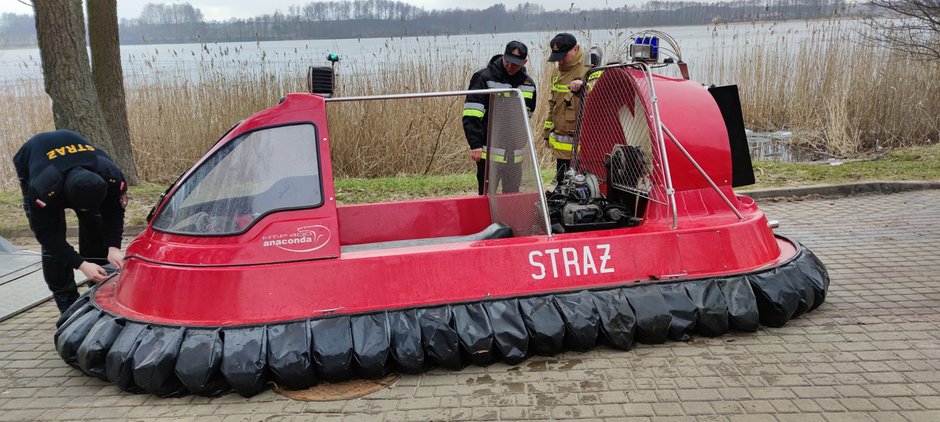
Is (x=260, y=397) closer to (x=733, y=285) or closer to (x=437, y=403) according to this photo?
(x=437, y=403)

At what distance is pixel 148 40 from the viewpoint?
10609 mm

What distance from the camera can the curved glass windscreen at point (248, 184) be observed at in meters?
3.30

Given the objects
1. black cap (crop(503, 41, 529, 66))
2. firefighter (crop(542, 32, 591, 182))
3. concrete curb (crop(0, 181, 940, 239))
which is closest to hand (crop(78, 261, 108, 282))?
black cap (crop(503, 41, 529, 66))

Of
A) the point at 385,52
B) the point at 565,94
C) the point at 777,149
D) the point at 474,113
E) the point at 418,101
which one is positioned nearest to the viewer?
the point at 474,113

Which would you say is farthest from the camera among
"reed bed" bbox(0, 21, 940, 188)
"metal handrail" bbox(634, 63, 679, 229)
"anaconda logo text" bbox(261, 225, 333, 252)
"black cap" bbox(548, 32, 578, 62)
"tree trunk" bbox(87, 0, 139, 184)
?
"reed bed" bbox(0, 21, 940, 188)

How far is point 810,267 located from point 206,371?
10.5ft

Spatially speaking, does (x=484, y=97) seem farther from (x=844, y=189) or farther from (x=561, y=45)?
(x=844, y=189)

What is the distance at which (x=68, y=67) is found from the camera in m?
6.50

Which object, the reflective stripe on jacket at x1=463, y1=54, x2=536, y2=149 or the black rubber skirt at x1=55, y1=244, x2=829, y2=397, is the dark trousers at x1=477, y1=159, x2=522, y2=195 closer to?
the reflective stripe on jacket at x1=463, y1=54, x2=536, y2=149

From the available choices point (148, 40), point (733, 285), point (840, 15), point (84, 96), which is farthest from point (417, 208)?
point (840, 15)

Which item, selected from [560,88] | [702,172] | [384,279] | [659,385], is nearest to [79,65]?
[560,88]

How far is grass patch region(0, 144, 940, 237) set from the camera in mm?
7062

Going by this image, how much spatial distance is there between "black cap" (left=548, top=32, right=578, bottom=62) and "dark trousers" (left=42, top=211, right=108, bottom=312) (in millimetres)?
3413

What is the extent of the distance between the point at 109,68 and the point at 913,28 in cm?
958
